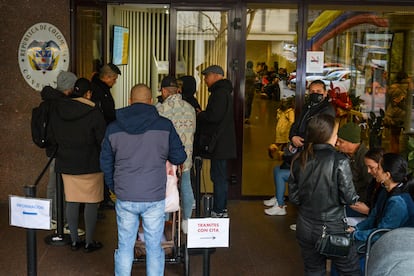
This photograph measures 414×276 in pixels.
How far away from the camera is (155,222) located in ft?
15.9

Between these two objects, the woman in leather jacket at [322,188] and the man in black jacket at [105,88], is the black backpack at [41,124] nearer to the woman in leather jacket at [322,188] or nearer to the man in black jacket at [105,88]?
the man in black jacket at [105,88]

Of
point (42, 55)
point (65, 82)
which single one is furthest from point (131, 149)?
point (42, 55)

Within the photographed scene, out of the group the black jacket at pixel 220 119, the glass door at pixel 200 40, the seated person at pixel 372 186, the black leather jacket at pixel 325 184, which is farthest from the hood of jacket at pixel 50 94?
the seated person at pixel 372 186

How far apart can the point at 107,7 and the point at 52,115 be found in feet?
8.45

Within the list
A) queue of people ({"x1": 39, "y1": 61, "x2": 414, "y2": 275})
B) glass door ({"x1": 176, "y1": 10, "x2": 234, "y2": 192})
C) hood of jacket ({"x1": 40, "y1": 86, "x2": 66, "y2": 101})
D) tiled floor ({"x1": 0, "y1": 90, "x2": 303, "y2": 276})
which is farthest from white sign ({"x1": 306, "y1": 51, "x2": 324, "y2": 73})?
hood of jacket ({"x1": 40, "y1": 86, "x2": 66, "y2": 101})

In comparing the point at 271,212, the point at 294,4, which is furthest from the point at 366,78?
the point at 271,212

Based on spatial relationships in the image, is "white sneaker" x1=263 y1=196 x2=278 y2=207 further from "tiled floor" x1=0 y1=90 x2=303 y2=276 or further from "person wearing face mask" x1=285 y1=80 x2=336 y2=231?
"person wearing face mask" x1=285 y1=80 x2=336 y2=231

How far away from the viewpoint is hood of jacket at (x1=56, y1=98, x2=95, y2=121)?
591 cm

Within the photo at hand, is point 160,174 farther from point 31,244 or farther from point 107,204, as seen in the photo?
point 107,204

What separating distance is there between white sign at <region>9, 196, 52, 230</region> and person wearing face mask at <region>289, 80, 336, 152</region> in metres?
3.11

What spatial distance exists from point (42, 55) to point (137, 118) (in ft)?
11.8

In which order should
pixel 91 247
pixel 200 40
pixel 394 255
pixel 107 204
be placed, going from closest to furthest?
1. pixel 394 255
2. pixel 91 247
3. pixel 107 204
4. pixel 200 40

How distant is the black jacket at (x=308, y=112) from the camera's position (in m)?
6.58

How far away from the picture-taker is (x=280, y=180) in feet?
25.0
